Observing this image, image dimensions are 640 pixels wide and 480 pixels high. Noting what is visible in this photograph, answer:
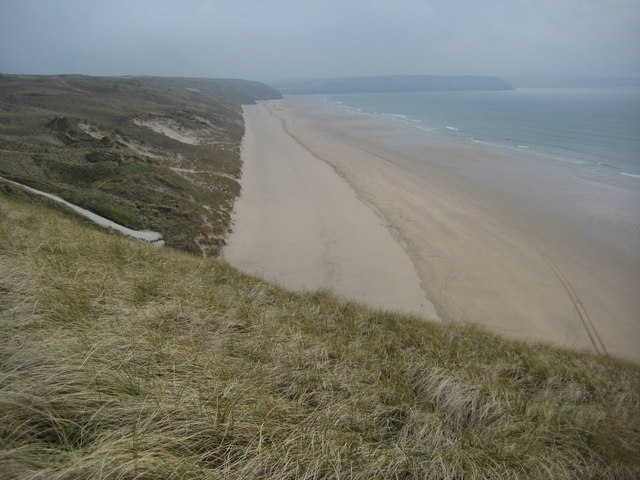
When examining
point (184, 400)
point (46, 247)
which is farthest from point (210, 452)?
point (46, 247)

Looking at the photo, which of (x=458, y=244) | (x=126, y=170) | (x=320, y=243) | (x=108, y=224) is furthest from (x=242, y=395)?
(x=126, y=170)

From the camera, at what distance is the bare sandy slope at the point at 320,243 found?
1286 centimetres

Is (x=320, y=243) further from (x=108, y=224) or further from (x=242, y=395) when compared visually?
(x=242, y=395)

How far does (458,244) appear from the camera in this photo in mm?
16812

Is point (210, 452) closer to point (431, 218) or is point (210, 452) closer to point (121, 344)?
point (121, 344)

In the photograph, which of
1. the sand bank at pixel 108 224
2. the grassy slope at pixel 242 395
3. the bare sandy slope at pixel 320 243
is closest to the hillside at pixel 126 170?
the sand bank at pixel 108 224

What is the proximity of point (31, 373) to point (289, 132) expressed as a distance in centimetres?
5483

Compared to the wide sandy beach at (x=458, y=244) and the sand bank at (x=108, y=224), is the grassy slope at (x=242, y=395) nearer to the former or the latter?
the wide sandy beach at (x=458, y=244)

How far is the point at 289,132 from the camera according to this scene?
5372 cm

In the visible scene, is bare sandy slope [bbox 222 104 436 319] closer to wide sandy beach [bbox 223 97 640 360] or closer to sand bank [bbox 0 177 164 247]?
wide sandy beach [bbox 223 97 640 360]

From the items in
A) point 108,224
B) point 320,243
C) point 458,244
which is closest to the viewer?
point 108,224

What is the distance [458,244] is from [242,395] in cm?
1629

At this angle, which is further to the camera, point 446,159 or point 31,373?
point 446,159

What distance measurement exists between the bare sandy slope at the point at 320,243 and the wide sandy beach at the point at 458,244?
0.07m
